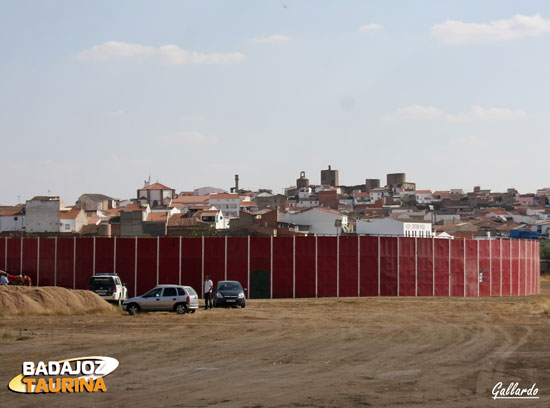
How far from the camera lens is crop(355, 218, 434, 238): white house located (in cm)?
9925

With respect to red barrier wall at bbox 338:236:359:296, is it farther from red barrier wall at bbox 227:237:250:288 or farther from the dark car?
the dark car

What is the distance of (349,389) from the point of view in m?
16.6

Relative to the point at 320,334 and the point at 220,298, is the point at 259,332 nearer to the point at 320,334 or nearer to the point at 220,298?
the point at 320,334

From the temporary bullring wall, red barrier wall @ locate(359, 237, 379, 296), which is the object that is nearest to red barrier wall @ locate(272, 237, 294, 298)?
the temporary bullring wall

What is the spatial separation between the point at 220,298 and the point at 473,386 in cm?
2395

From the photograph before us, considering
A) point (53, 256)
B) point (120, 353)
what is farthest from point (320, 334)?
point (53, 256)

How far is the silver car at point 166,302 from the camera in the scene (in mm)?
35406

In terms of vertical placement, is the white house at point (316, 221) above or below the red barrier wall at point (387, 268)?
above

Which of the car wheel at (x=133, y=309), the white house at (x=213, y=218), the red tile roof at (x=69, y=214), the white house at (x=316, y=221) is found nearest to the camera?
the car wheel at (x=133, y=309)

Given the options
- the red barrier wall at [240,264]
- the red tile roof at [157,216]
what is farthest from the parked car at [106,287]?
the red tile roof at [157,216]

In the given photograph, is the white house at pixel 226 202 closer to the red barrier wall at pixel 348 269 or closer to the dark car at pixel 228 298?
the red barrier wall at pixel 348 269

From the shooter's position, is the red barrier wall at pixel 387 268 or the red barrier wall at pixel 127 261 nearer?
the red barrier wall at pixel 127 261

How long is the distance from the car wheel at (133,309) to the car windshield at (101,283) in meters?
5.40

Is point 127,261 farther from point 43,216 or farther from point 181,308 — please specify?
point 43,216
